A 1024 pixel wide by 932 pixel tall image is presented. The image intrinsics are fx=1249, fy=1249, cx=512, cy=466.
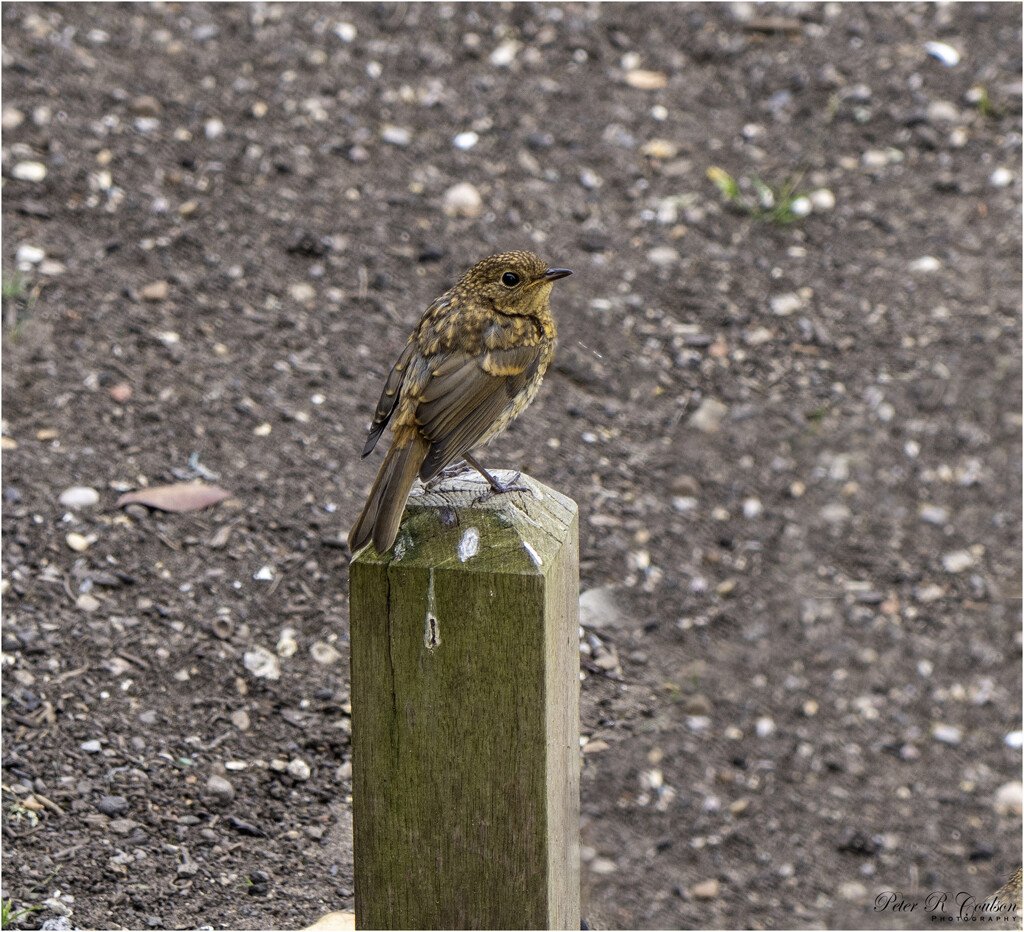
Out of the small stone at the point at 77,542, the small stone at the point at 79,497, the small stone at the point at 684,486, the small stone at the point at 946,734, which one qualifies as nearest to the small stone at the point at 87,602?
the small stone at the point at 77,542

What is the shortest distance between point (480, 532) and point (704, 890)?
2.05 metres

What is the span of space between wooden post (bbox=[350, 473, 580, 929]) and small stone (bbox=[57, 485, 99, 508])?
2299mm

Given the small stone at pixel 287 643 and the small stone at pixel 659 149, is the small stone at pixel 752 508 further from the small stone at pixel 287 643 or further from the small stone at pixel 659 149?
the small stone at pixel 659 149

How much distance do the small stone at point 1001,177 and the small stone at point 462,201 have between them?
2535mm

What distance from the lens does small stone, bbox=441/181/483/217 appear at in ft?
18.4

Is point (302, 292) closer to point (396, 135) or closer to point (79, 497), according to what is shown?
point (396, 135)

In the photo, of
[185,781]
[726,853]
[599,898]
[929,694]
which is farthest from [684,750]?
[185,781]

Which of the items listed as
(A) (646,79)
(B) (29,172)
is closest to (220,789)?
(B) (29,172)

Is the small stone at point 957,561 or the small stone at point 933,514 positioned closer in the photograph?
the small stone at point 957,561

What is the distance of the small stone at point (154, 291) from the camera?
4.95 m

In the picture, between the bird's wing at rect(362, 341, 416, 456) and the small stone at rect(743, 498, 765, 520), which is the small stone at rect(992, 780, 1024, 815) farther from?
the bird's wing at rect(362, 341, 416, 456)

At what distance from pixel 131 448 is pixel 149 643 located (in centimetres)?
89

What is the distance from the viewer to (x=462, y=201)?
5.64 metres

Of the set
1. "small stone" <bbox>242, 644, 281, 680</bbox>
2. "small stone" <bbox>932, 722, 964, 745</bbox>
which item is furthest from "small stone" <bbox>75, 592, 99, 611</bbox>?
"small stone" <bbox>932, 722, 964, 745</bbox>
